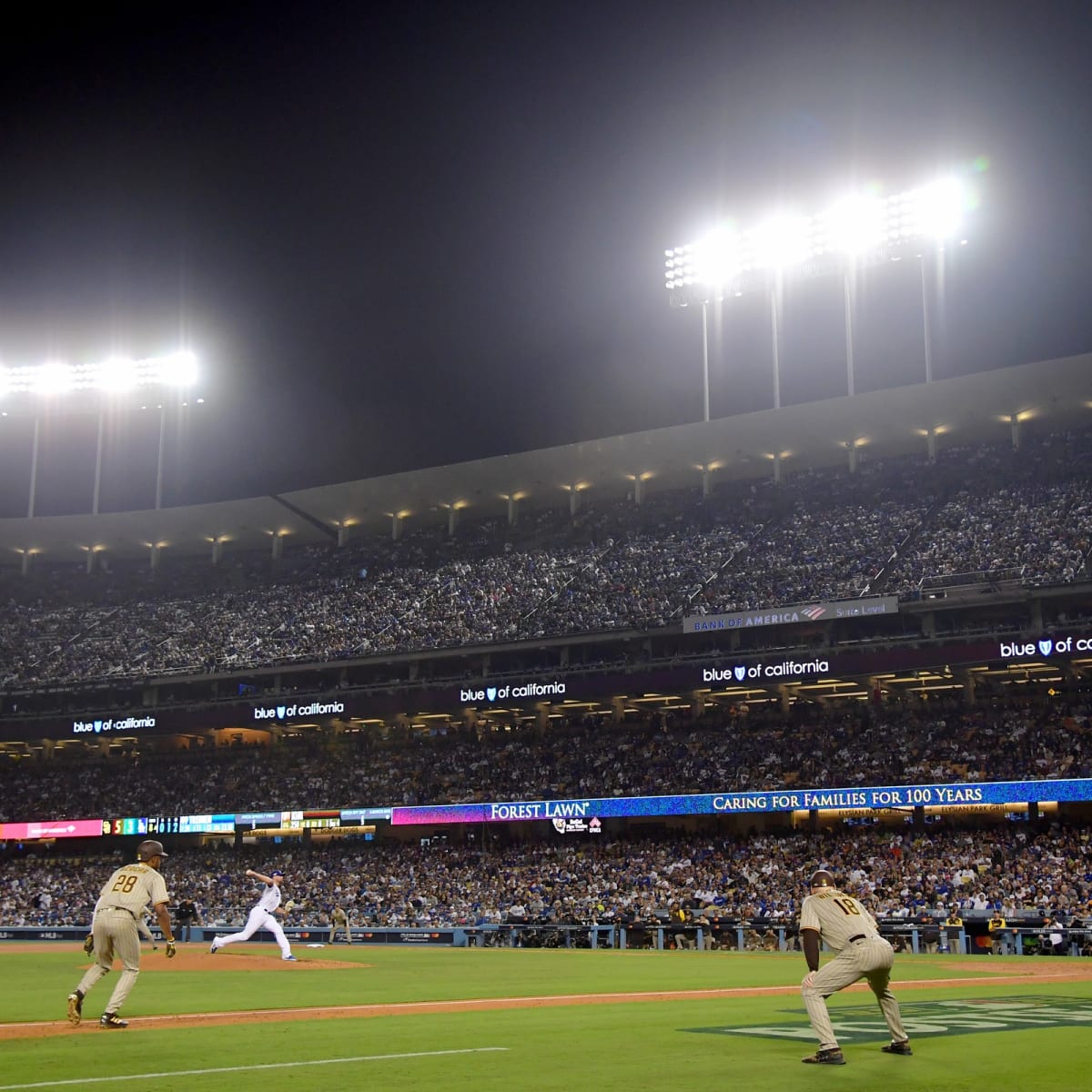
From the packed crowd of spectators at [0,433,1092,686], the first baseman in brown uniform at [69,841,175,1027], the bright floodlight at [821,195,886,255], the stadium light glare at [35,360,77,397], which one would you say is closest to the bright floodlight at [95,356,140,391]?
the stadium light glare at [35,360,77,397]

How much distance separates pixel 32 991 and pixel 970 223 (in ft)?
130

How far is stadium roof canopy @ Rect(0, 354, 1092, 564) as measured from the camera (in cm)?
4775

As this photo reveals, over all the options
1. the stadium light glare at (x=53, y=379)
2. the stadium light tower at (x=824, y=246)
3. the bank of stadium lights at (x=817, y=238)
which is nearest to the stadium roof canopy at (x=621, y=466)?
the stadium light tower at (x=824, y=246)

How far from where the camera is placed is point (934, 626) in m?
41.5

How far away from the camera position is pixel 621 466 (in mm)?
55562

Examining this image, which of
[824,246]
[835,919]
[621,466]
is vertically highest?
[824,246]

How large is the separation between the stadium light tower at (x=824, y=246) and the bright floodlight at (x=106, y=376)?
23.5 meters

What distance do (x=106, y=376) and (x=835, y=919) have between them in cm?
5439

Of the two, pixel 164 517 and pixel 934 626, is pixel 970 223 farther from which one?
pixel 164 517

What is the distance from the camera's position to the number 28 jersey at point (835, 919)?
29.2 ft

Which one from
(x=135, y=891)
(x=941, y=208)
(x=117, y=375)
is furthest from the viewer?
(x=117, y=375)

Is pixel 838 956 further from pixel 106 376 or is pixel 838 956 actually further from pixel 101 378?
pixel 101 378

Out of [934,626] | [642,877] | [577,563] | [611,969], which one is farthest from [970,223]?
[611,969]

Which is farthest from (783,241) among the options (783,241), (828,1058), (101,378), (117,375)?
(828,1058)
